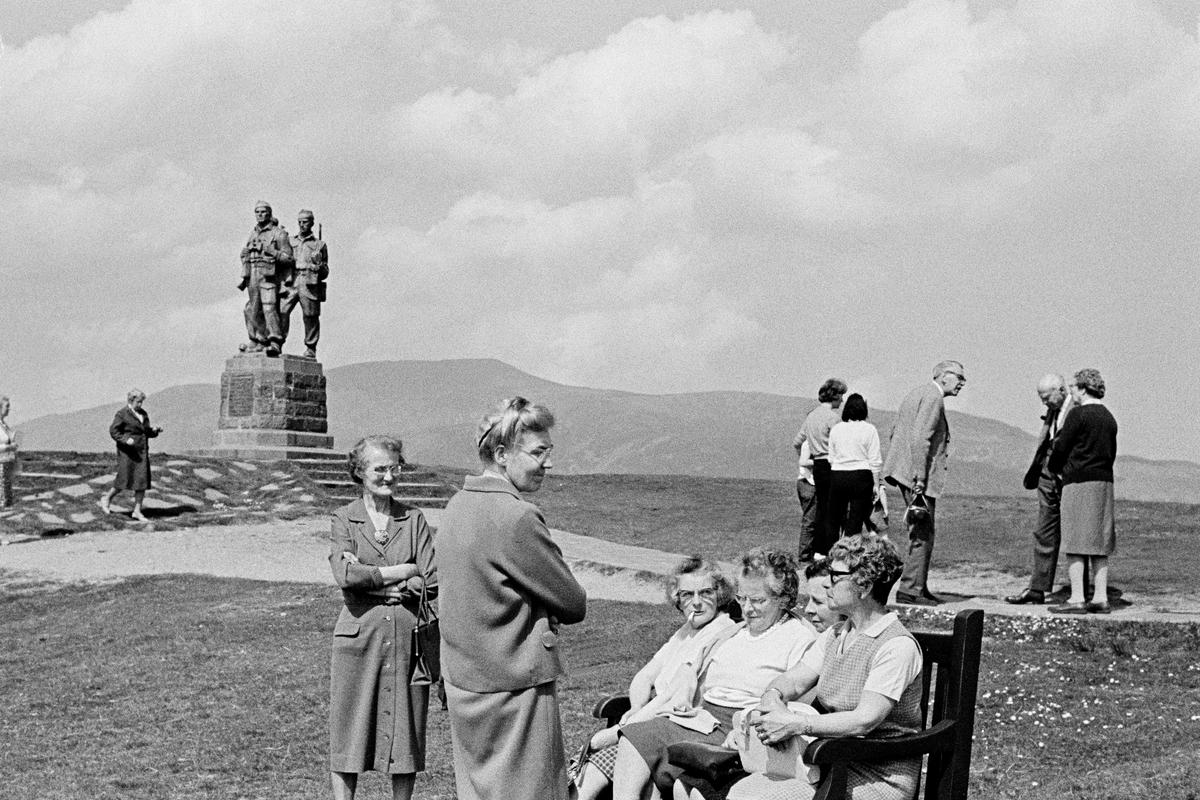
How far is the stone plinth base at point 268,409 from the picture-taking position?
27203 millimetres

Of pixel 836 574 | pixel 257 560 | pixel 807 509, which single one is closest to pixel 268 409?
pixel 257 560

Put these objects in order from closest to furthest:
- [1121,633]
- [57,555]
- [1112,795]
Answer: [1112,795], [1121,633], [57,555]

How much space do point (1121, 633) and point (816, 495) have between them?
12.1ft

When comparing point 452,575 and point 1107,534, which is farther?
point 1107,534

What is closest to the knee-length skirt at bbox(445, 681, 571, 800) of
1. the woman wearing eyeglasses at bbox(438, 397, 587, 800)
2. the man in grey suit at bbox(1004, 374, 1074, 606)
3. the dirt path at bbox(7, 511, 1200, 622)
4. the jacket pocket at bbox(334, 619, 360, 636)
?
the woman wearing eyeglasses at bbox(438, 397, 587, 800)

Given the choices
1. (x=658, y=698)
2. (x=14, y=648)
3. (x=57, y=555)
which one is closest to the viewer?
(x=658, y=698)

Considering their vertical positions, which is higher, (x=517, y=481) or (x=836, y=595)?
(x=517, y=481)

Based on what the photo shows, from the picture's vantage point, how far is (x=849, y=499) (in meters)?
12.0

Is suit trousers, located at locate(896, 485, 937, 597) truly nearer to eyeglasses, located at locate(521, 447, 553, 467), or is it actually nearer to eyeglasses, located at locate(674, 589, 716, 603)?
eyeglasses, located at locate(674, 589, 716, 603)

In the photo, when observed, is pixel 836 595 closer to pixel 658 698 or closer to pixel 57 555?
pixel 658 698

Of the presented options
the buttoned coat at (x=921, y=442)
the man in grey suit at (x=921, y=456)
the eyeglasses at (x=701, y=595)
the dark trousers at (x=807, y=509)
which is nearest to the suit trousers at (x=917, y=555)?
the man in grey suit at (x=921, y=456)

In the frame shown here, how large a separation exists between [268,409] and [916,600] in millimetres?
18700

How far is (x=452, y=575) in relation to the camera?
4.42m

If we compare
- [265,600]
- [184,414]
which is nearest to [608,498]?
[265,600]
